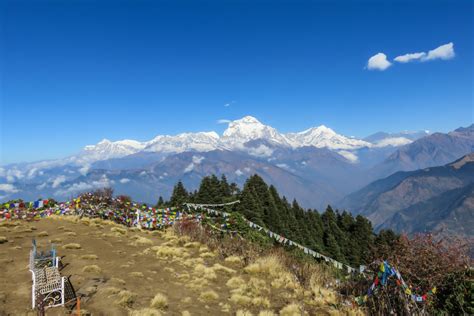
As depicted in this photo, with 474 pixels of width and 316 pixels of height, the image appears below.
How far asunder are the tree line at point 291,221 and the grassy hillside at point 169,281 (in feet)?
115

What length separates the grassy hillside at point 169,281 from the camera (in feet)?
32.5

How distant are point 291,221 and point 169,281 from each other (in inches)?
2138

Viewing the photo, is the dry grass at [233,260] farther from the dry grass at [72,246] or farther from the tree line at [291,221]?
the tree line at [291,221]

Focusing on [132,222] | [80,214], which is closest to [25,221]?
[80,214]

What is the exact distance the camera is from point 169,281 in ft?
40.8

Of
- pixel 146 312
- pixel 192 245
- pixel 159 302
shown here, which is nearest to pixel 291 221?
pixel 192 245

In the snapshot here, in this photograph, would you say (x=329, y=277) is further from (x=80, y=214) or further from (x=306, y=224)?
(x=306, y=224)

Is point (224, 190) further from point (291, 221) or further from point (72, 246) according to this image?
point (72, 246)

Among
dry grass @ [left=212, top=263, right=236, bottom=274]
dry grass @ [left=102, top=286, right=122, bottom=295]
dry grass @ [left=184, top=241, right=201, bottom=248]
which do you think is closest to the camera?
dry grass @ [left=102, top=286, right=122, bottom=295]

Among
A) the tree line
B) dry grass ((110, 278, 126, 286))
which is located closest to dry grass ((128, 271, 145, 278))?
dry grass ((110, 278, 126, 286))

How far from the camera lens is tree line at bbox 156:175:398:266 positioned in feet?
187

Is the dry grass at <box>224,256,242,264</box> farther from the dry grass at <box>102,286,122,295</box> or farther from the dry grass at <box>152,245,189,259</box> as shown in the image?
the dry grass at <box>102,286,122,295</box>

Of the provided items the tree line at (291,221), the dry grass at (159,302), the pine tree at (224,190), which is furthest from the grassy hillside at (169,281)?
the pine tree at (224,190)

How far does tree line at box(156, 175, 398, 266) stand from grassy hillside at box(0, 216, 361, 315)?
115 ft
